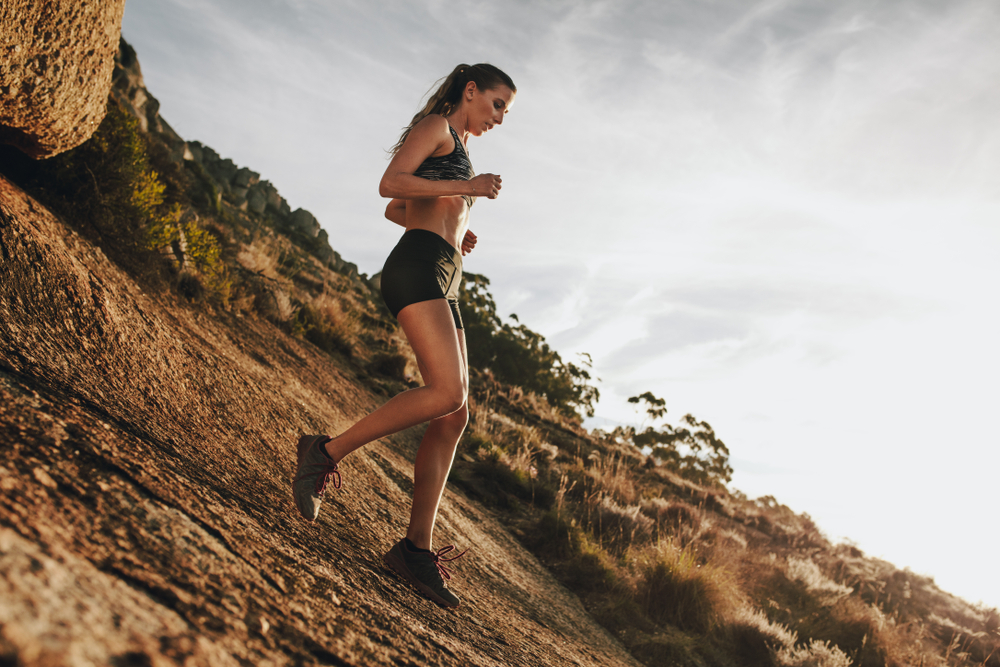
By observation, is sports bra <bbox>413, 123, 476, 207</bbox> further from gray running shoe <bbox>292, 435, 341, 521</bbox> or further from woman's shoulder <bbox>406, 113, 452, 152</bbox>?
gray running shoe <bbox>292, 435, 341, 521</bbox>

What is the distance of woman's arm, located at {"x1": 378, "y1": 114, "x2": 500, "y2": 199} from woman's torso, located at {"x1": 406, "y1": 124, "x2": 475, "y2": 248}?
0.18ft

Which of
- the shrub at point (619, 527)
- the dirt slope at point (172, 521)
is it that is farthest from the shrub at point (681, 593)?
the dirt slope at point (172, 521)

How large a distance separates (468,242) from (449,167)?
438 millimetres

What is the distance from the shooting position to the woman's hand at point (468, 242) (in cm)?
254

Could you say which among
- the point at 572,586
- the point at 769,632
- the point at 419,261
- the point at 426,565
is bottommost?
the point at 572,586

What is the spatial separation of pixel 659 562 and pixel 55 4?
5.93m

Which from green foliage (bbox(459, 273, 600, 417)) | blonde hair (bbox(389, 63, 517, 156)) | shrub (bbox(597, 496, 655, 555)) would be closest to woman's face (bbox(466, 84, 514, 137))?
blonde hair (bbox(389, 63, 517, 156))

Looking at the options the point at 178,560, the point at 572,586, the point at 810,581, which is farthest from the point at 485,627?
the point at 810,581

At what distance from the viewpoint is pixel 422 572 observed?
2027 millimetres

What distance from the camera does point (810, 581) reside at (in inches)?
293

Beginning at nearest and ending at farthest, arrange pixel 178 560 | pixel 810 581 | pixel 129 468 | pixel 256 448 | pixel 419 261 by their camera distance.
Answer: pixel 178 560, pixel 129 468, pixel 419 261, pixel 256 448, pixel 810 581

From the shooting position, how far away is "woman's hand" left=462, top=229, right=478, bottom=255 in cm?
254

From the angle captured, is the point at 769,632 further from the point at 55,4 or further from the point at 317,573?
the point at 55,4

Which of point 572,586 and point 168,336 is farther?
point 572,586
